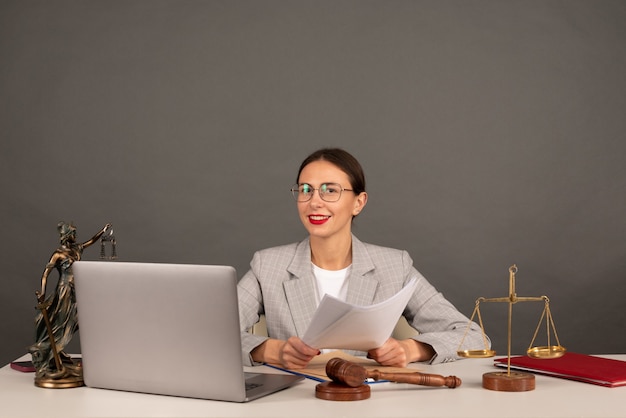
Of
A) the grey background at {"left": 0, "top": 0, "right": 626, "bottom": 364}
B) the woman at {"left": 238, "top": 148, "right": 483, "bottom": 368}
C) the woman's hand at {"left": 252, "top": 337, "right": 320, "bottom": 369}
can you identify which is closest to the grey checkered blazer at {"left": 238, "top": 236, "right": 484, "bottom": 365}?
the woman at {"left": 238, "top": 148, "right": 483, "bottom": 368}

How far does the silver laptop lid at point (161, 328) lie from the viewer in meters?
1.94

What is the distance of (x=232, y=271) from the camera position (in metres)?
1.89

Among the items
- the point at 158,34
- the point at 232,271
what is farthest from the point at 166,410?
the point at 158,34

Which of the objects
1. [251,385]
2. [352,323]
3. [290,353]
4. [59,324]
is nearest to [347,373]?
[352,323]

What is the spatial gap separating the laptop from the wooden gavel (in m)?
0.18

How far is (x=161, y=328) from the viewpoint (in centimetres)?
203

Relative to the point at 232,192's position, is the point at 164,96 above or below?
above

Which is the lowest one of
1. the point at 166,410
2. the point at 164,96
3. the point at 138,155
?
the point at 166,410

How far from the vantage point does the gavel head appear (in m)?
2.00

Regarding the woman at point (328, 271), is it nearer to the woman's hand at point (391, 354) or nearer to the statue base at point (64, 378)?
the woman's hand at point (391, 354)

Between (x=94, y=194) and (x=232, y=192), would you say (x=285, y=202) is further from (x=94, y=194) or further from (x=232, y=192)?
(x=94, y=194)

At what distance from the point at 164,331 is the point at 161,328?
0.01 meters

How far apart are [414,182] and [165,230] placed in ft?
5.22

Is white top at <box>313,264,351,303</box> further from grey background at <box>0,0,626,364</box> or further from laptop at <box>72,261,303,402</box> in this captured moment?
grey background at <box>0,0,626,364</box>
